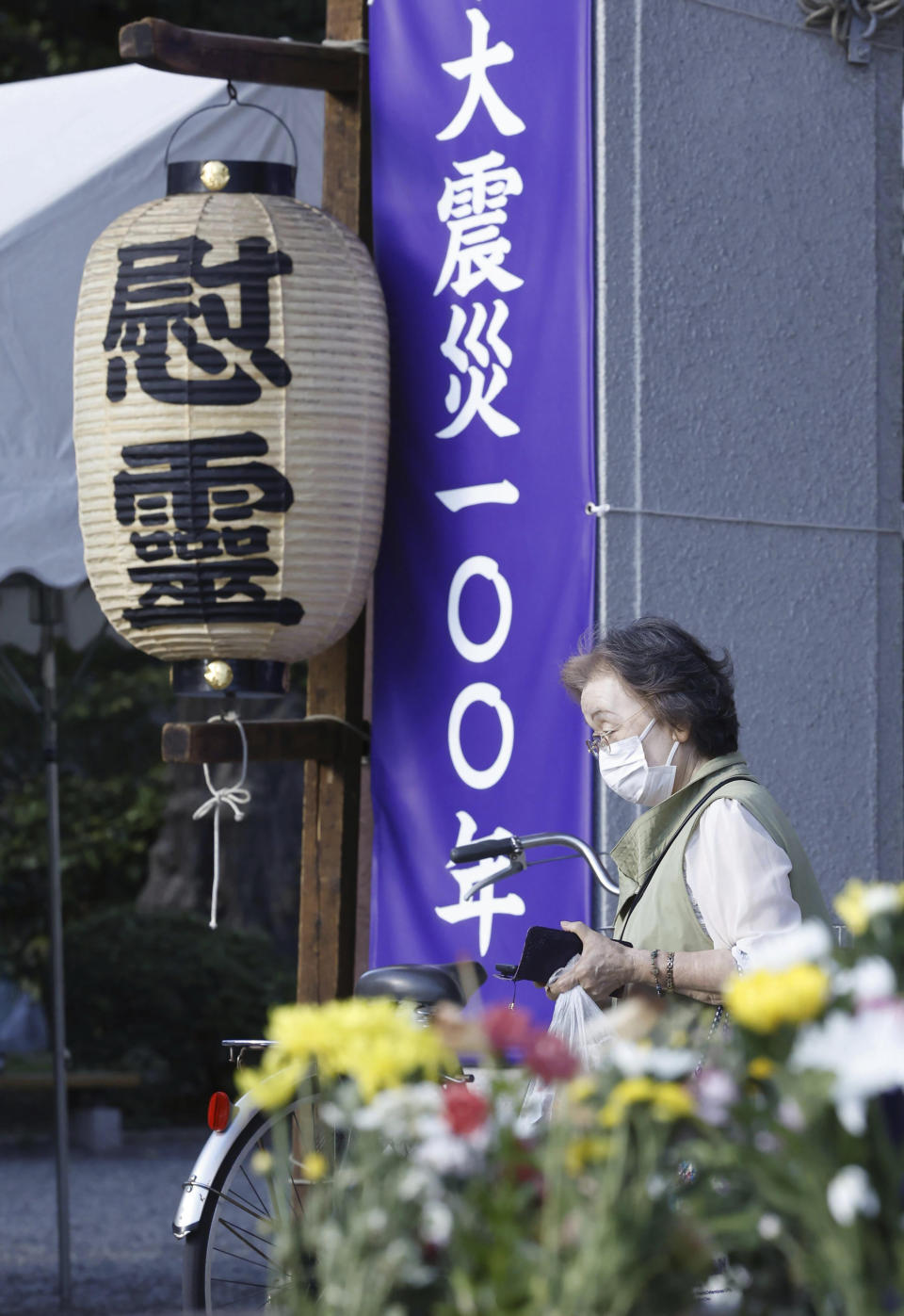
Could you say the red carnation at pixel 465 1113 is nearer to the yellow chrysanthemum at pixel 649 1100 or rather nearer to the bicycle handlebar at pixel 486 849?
the yellow chrysanthemum at pixel 649 1100

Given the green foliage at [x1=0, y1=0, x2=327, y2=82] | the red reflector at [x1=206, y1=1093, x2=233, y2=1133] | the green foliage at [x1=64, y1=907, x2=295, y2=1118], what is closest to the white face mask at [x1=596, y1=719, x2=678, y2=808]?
the red reflector at [x1=206, y1=1093, x2=233, y2=1133]

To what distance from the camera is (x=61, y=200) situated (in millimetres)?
4617

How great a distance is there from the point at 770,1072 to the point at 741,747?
9.17ft

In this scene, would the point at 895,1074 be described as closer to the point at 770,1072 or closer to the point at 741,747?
the point at 770,1072

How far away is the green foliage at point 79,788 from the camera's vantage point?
37.9ft

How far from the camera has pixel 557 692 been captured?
3781 millimetres

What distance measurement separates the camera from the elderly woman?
284 centimetres

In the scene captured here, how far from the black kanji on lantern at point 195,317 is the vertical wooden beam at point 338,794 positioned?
22.1 inches

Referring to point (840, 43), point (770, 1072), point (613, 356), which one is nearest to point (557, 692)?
point (613, 356)

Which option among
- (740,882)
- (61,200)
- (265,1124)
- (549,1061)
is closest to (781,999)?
(549,1061)

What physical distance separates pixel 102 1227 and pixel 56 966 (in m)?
2.05

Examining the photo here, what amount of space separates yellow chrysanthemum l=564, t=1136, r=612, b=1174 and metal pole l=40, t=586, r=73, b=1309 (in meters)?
4.60

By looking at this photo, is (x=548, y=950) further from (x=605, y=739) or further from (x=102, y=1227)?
(x=102, y=1227)

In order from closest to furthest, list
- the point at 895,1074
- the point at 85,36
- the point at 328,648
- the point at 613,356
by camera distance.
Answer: the point at 895,1074 → the point at 613,356 → the point at 328,648 → the point at 85,36
